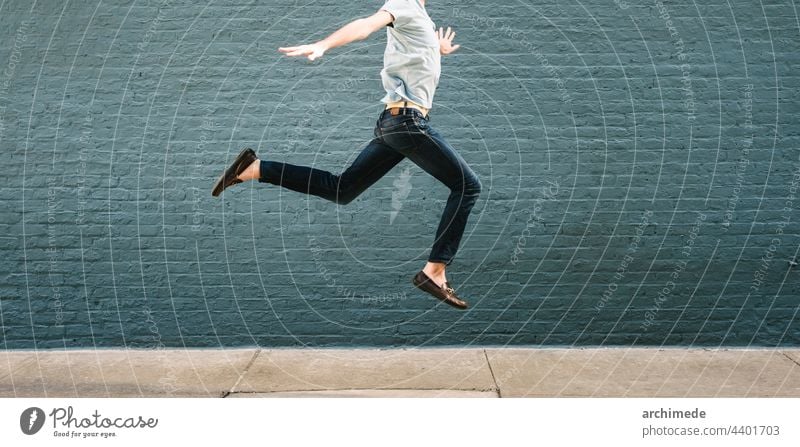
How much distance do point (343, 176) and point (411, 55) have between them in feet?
2.15

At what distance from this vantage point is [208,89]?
752 centimetres

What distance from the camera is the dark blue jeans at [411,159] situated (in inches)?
169

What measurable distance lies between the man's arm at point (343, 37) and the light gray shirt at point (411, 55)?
12 cm

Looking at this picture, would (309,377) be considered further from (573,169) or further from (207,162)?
(573,169)

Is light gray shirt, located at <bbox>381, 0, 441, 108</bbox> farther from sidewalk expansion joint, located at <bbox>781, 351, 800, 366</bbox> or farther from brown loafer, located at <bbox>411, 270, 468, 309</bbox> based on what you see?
sidewalk expansion joint, located at <bbox>781, 351, 800, 366</bbox>

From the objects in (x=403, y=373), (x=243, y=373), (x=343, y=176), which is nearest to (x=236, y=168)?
(x=343, y=176)

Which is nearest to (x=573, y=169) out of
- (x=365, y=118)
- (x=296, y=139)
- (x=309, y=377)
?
(x=365, y=118)

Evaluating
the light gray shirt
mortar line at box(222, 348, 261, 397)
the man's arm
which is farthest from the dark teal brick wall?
the man's arm

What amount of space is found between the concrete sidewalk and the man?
203cm

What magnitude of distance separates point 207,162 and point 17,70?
1.71 m

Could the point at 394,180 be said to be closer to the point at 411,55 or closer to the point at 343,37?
the point at 411,55

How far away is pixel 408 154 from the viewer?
169 inches

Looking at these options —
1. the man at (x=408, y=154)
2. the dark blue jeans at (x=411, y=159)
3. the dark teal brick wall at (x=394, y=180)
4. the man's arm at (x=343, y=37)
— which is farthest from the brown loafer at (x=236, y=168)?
the dark teal brick wall at (x=394, y=180)

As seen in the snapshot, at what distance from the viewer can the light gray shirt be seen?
4207mm
